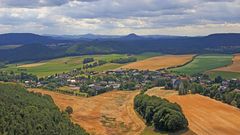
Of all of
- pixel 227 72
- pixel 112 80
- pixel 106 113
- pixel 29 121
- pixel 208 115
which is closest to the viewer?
pixel 29 121

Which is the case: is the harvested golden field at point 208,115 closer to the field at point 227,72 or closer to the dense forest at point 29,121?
the dense forest at point 29,121

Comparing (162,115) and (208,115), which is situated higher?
(162,115)

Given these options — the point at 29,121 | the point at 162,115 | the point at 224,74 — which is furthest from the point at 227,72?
the point at 29,121

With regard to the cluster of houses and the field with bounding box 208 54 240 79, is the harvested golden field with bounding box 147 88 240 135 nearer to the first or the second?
the cluster of houses

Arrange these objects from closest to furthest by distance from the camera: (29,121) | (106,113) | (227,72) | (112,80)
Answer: (29,121), (106,113), (227,72), (112,80)

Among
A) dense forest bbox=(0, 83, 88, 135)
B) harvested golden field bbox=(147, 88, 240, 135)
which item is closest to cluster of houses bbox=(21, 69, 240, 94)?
harvested golden field bbox=(147, 88, 240, 135)

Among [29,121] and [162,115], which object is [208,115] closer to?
[162,115]

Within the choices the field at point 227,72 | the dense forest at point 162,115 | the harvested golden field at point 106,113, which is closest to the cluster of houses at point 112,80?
the field at point 227,72
